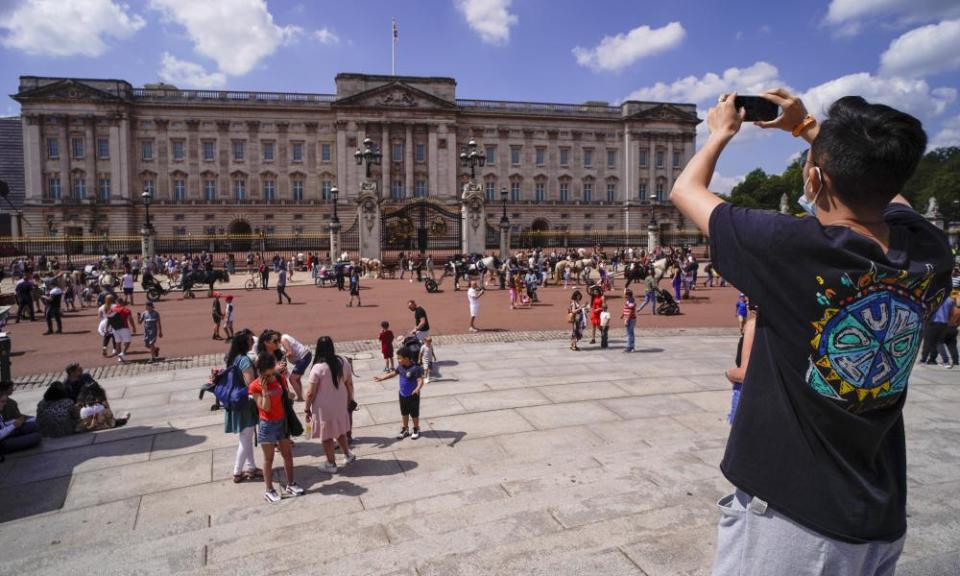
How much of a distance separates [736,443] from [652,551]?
3.39 meters

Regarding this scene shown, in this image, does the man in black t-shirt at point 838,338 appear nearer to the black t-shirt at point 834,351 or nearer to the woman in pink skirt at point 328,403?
the black t-shirt at point 834,351

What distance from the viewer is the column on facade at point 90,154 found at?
2258 inches

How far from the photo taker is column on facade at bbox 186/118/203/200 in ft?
199

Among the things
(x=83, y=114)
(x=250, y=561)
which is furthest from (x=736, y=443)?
(x=83, y=114)

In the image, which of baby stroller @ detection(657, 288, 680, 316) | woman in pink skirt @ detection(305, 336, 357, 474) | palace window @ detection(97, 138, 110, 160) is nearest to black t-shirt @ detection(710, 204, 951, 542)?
woman in pink skirt @ detection(305, 336, 357, 474)

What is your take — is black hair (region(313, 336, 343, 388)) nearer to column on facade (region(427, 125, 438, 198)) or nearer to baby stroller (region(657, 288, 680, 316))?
baby stroller (region(657, 288, 680, 316))

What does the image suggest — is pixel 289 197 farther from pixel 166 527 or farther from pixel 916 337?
pixel 916 337

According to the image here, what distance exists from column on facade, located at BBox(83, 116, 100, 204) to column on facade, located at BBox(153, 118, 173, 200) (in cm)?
527

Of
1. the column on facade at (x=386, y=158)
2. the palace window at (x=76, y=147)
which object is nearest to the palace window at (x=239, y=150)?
the palace window at (x=76, y=147)

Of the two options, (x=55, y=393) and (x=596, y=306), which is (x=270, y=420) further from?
(x=596, y=306)

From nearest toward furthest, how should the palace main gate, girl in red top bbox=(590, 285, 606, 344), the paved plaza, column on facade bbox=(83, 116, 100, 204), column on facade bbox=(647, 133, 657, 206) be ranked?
the paved plaza
girl in red top bbox=(590, 285, 606, 344)
the palace main gate
column on facade bbox=(83, 116, 100, 204)
column on facade bbox=(647, 133, 657, 206)

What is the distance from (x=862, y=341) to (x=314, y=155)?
6595cm

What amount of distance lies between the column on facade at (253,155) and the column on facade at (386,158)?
12.8 metres

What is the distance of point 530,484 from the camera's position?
6324 mm
